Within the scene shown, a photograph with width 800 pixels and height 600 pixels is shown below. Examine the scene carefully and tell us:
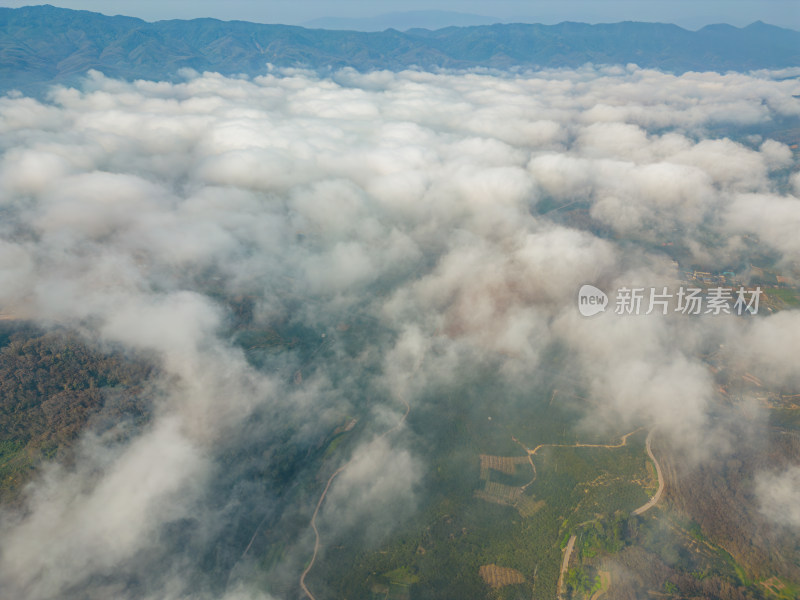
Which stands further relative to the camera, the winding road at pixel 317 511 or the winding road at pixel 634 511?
the winding road at pixel 634 511

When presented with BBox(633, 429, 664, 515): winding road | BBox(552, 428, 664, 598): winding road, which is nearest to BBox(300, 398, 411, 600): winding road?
BBox(552, 428, 664, 598): winding road

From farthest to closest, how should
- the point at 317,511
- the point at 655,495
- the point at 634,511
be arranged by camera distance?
the point at 655,495 → the point at 317,511 → the point at 634,511

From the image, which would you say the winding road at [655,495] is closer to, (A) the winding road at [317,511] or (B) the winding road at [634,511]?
(B) the winding road at [634,511]

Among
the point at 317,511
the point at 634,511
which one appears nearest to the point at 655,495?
the point at 634,511

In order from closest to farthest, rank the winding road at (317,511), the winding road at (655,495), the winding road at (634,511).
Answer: the winding road at (317,511) < the winding road at (634,511) < the winding road at (655,495)

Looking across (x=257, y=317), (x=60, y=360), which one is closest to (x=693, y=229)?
(x=257, y=317)

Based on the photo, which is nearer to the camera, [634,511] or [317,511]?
[634,511]

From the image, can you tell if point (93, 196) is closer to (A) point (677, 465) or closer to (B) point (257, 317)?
(B) point (257, 317)

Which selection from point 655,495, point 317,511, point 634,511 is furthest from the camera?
point 655,495

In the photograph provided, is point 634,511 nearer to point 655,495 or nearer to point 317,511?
point 655,495

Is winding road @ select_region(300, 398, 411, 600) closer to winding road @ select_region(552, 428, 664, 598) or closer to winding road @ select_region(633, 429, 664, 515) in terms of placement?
winding road @ select_region(552, 428, 664, 598)

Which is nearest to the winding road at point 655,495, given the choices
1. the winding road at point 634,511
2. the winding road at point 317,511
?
the winding road at point 634,511
